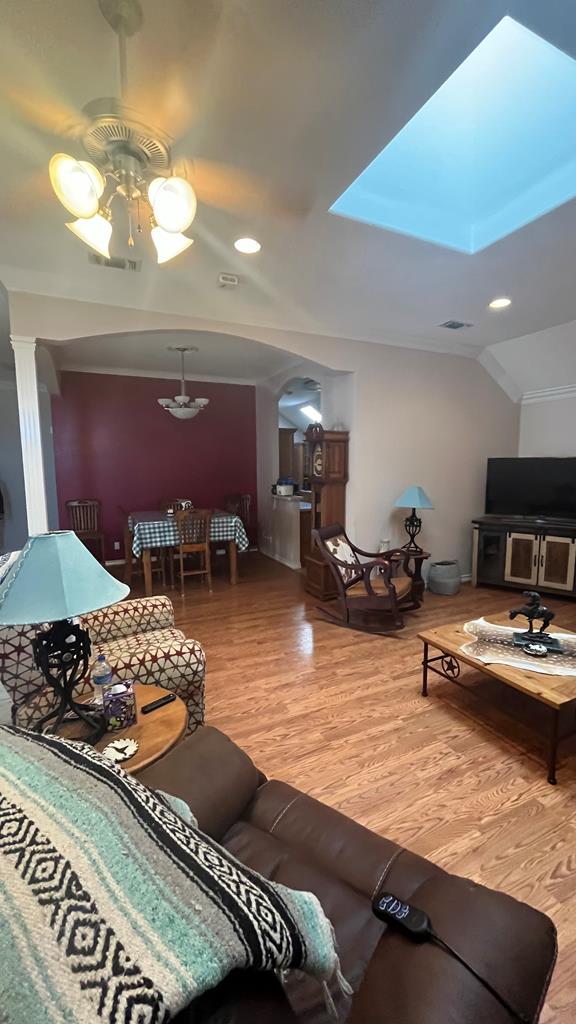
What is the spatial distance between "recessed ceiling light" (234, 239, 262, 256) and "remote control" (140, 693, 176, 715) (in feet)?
8.09

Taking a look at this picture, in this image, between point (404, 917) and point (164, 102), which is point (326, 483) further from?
point (404, 917)

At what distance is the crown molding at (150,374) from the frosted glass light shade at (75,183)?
442 cm

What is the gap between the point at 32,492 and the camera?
3078mm

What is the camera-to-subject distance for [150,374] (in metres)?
5.87

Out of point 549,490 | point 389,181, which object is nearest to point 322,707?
point 389,181

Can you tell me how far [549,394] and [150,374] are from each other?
16.7 feet

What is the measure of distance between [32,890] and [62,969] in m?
0.10

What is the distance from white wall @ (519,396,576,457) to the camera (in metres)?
4.77

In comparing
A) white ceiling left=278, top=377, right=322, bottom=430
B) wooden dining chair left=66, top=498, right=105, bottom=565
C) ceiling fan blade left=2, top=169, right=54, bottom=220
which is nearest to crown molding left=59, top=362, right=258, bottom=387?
white ceiling left=278, top=377, right=322, bottom=430

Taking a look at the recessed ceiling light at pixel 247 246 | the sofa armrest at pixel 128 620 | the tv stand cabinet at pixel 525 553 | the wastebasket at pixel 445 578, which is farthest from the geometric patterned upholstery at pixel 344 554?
the recessed ceiling light at pixel 247 246

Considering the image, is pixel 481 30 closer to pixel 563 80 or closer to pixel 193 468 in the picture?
pixel 563 80

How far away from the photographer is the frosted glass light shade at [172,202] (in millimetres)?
1537

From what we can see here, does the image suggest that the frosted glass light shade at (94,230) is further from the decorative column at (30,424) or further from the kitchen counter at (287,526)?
the kitchen counter at (287,526)

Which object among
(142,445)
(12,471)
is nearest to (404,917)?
(142,445)
